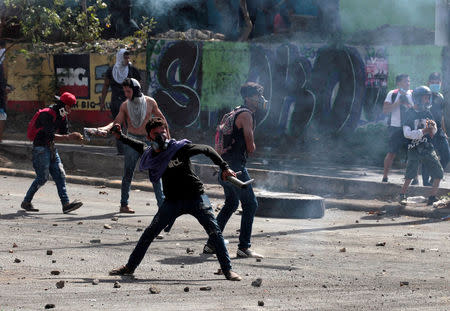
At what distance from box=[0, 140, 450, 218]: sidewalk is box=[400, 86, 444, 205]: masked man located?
0.43m

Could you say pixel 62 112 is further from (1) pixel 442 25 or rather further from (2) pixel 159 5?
(2) pixel 159 5

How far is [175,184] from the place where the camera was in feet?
24.0

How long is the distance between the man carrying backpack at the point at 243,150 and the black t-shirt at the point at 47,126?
9.61 ft

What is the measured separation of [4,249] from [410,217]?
559 centimetres

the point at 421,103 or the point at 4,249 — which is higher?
the point at 421,103

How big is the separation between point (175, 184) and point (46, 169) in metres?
3.97

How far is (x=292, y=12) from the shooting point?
2628 cm

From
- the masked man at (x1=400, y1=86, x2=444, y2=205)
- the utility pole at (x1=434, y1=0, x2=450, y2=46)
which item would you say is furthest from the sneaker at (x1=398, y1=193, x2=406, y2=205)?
the utility pole at (x1=434, y1=0, x2=450, y2=46)

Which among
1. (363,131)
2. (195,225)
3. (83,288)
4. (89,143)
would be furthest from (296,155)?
(83,288)

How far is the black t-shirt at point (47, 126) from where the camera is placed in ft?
35.2

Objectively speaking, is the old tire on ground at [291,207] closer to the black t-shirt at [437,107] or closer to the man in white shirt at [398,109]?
the man in white shirt at [398,109]

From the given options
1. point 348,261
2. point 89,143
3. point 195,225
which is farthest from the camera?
point 89,143

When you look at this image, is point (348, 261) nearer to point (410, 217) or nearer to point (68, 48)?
point (410, 217)

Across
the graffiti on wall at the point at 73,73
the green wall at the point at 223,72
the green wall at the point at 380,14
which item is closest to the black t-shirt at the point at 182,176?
the green wall at the point at 223,72
